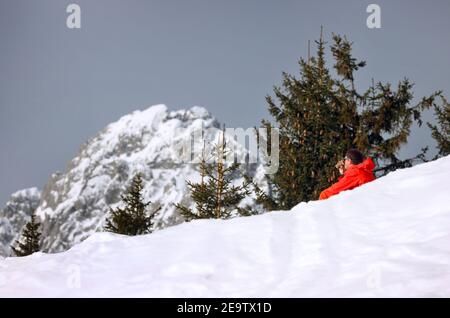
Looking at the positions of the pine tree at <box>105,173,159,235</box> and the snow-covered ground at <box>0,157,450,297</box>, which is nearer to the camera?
the snow-covered ground at <box>0,157,450,297</box>

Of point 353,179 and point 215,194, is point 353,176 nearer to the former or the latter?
point 353,179

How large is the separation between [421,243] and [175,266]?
284 centimetres

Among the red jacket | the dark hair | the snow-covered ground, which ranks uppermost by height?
the dark hair

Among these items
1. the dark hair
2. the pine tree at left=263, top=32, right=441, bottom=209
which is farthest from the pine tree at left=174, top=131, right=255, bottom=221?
the dark hair

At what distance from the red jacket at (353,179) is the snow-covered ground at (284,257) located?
4.85 ft

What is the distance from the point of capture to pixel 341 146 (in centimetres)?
1605

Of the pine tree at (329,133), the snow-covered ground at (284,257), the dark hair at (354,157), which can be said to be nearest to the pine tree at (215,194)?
the pine tree at (329,133)

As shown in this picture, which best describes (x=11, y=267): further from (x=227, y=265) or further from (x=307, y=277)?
(x=307, y=277)

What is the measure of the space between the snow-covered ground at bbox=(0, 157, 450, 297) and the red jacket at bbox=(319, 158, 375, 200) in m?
1.48

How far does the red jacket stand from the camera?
8453 mm

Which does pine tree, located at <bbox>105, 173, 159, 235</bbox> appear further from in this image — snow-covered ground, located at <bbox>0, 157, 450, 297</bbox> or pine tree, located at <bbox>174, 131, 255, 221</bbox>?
snow-covered ground, located at <bbox>0, 157, 450, 297</bbox>
